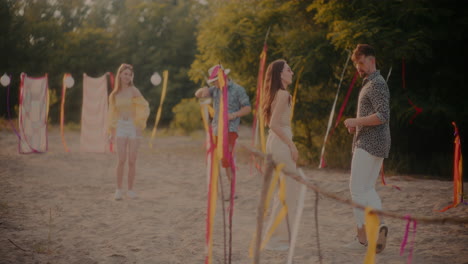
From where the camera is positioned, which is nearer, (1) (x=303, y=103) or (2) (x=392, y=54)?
(2) (x=392, y=54)

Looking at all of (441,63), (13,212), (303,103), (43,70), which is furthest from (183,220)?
(43,70)

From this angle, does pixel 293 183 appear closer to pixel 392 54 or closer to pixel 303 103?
pixel 392 54

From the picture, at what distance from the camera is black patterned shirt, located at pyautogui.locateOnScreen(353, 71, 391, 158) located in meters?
3.76

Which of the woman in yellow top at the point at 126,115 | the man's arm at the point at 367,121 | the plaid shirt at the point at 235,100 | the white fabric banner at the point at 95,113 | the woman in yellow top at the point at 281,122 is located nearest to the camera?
the man's arm at the point at 367,121

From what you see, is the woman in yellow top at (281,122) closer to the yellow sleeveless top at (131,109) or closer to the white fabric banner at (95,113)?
the yellow sleeveless top at (131,109)

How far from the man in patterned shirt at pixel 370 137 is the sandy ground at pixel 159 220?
56cm

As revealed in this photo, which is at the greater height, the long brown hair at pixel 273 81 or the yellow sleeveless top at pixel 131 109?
the long brown hair at pixel 273 81

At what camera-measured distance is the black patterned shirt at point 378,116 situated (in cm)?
Result: 376

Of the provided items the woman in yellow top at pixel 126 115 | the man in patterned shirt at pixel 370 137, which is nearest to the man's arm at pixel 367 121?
the man in patterned shirt at pixel 370 137

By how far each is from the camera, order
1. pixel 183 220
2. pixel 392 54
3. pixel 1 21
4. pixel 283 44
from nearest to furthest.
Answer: pixel 183 220, pixel 392 54, pixel 283 44, pixel 1 21

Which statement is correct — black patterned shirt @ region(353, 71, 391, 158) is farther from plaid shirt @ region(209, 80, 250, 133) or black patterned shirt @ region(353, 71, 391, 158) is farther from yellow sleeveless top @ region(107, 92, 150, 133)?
yellow sleeveless top @ region(107, 92, 150, 133)

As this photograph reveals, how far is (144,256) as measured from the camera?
3990 millimetres

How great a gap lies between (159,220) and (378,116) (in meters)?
2.95

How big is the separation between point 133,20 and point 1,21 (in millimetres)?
8614
